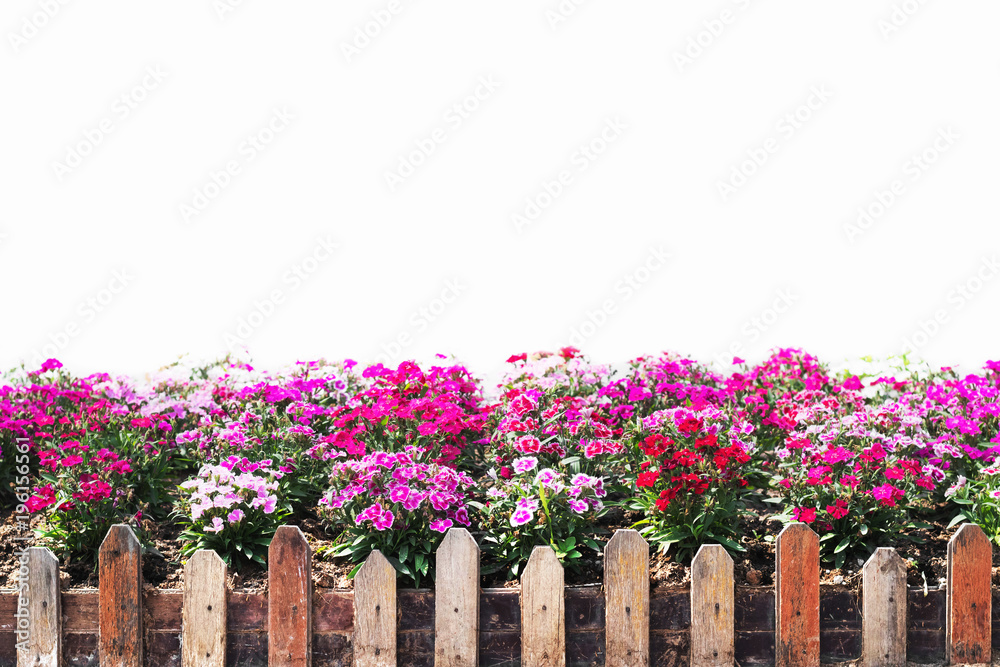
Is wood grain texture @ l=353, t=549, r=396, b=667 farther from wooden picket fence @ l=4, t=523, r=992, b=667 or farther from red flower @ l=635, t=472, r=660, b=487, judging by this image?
red flower @ l=635, t=472, r=660, b=487

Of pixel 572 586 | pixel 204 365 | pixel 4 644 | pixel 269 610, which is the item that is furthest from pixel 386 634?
pixel 204 365

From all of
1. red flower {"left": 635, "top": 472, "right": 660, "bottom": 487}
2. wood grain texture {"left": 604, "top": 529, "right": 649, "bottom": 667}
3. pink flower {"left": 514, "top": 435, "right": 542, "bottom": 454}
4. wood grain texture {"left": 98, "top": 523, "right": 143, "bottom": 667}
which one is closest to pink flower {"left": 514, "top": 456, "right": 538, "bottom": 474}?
pink flower {"left": 514, "top": 435, "right": 542, "bottom": 454}

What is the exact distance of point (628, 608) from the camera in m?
3.88

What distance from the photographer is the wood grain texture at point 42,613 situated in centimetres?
395

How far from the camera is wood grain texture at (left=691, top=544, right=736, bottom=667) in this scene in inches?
154

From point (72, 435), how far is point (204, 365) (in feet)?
5.33

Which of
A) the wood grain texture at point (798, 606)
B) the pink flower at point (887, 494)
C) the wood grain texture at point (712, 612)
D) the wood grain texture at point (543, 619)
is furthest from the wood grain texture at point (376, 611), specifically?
the pink flower at point (887, 494)

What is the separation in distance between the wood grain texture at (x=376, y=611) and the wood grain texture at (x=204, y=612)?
2.15 ft

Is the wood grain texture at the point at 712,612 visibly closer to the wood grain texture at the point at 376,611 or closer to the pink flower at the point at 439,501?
the pink flower at the point at 439,501

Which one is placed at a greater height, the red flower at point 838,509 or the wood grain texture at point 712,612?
the red flower at point 838,509

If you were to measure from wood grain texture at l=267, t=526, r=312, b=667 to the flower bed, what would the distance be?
376 millimetres

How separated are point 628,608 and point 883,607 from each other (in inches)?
49.8

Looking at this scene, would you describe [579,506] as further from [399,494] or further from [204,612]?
[204,612]

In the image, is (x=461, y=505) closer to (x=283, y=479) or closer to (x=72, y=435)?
(x=283, y=479)
